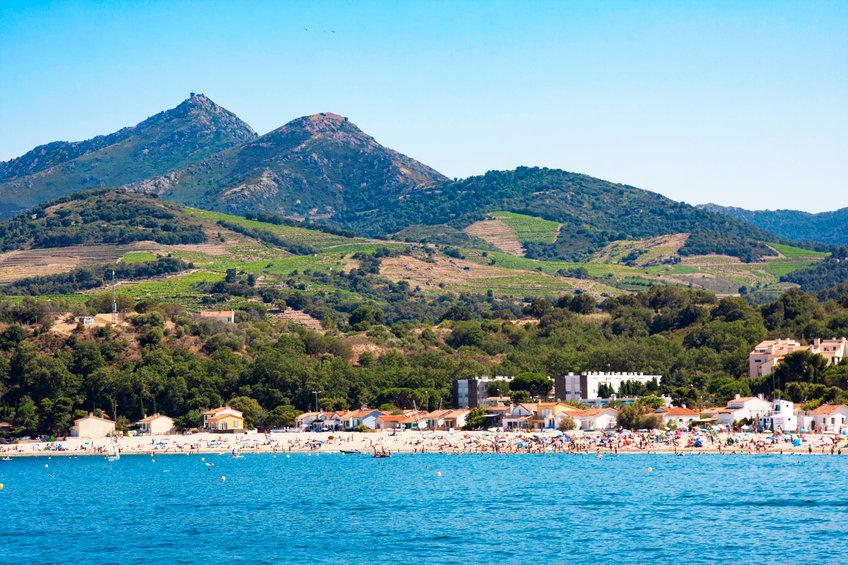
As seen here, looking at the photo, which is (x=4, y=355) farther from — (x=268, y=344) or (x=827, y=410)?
(x=827, y=410)

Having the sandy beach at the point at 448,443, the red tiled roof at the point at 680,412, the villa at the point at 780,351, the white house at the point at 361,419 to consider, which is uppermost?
the villa at the point at 780,351

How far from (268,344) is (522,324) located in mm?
31230

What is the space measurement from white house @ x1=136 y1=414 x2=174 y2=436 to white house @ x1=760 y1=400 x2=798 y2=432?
47.3 meters

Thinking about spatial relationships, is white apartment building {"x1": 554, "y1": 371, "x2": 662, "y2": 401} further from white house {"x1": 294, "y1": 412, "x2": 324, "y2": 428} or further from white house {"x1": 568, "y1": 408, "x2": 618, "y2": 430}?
white house {"x1": 294, "y1": 412, "x2": 324, "y2": 428}

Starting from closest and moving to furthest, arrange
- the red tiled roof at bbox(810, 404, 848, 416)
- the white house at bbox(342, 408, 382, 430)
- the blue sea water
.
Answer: the blue sea water → the red tiled roof at bbox(810, 404, 848, 416) → the white house at bbox(342, 408, 382, 430)

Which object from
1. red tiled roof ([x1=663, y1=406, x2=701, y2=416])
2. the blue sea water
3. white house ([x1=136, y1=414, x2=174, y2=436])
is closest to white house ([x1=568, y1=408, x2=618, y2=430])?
red tiled roof ([x1=663, y1=406, x2=701, y2=416])

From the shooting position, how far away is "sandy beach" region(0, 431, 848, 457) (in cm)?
7994

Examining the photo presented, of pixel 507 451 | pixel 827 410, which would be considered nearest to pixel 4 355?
pixel 507 451

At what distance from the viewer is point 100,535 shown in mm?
53625

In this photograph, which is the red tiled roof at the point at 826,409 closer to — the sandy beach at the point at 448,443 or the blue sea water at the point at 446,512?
the sandy beach at the point at 448,443

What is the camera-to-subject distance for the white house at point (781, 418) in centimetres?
8612

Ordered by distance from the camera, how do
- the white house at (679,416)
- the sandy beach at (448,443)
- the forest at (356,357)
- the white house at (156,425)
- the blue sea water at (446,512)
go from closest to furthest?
the blue sea water at (446,512) → the sandy beach at (448,443) → the white house at (679,416) → the white house at (156,425) → the forest at (356,357)

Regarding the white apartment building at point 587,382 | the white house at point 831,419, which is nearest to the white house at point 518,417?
the white apartment building at point 587,382

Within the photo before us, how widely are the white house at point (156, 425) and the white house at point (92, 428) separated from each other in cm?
238
